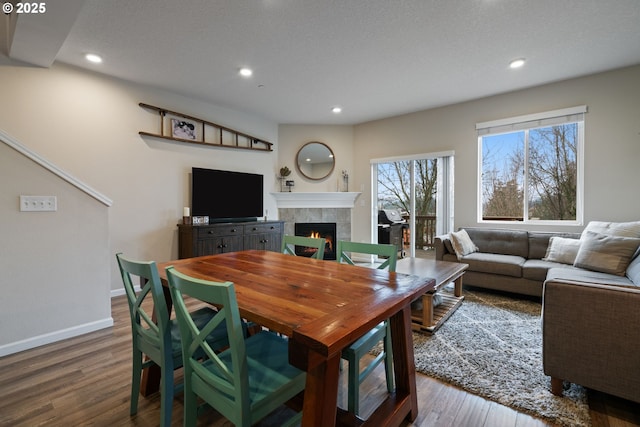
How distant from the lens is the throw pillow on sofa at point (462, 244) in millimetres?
3758

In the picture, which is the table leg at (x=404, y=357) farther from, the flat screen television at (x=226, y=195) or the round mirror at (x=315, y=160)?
the round mirror at (x=315, y=160)

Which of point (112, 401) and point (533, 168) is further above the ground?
point (533, 168)

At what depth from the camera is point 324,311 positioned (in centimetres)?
109

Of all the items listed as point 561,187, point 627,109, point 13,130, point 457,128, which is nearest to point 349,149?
point 457,128

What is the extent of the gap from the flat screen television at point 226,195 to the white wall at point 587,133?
2635 mm

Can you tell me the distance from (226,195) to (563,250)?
14.5ft

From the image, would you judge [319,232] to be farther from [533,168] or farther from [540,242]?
[533,168]

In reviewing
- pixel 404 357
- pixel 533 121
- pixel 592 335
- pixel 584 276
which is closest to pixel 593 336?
pixel 592 335

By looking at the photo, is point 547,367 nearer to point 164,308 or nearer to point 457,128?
point 164,308

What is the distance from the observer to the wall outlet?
2271 millimetres

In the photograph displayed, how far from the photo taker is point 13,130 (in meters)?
2.87

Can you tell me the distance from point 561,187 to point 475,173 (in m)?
1.05

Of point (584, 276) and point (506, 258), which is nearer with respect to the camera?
point (584, 276)

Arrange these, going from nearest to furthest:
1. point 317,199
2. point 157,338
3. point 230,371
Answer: point 230,371 < point 157,338 < point 317,199
